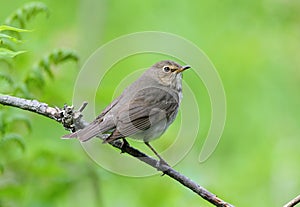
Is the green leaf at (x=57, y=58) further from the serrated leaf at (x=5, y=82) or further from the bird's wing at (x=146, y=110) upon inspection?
the bird's wing at (x=146, y=110)

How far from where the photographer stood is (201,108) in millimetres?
7258

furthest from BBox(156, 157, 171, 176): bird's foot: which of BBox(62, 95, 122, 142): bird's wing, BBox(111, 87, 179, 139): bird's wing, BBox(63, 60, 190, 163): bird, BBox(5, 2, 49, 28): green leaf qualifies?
BBox(5, 2, 49, 28): green leaf

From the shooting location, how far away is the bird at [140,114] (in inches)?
150

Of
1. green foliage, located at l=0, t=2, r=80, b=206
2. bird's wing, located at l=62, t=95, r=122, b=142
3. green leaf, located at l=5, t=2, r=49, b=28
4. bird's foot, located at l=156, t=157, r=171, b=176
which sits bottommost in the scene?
bird's foot, located at l=156, t=157, r=171, b=176

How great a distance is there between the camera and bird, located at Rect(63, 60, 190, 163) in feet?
12.5

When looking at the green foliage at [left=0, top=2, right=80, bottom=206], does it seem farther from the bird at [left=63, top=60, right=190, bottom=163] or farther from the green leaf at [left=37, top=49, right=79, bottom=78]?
the bird at [left=63, top=60, right=190, bottom=163]

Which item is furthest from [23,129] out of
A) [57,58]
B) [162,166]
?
[162,166]

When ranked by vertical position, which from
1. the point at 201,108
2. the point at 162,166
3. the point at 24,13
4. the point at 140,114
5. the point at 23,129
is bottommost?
the point at 162,166

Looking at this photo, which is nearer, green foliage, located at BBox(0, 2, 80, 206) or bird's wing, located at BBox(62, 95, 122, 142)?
bird's wing, located at BBox(62, 95, 122, 142)

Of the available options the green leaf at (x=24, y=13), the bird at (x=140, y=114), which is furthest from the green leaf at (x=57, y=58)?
the bird at (x=140, y=114)

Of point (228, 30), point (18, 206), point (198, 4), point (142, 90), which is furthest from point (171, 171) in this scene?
point (198, 4)

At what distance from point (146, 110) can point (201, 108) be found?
308 cm

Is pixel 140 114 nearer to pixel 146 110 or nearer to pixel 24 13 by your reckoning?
pixel 146 110

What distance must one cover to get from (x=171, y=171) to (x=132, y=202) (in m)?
1.99
